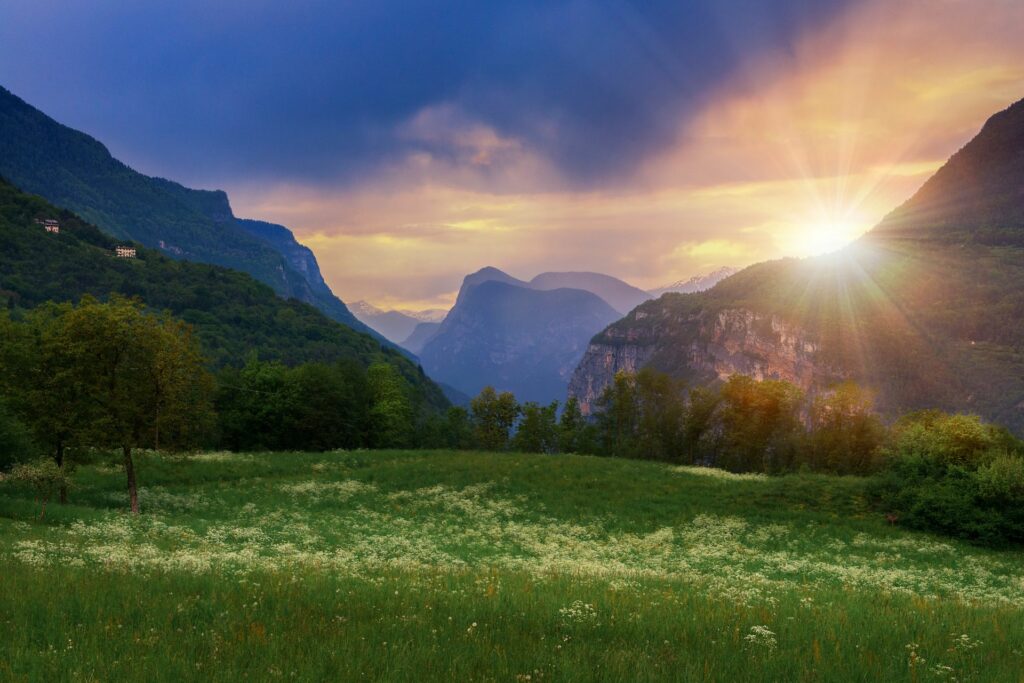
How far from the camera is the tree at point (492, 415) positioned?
116m

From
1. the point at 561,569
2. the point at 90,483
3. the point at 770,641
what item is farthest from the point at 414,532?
the point at 90,483

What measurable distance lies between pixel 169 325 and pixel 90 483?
14.7 meters

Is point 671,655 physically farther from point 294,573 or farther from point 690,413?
point 690,413

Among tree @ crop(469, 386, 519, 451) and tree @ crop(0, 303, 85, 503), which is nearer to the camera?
tree @ crop(0, 303, 85, 503)

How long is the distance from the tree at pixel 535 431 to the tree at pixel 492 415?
2.81 meters

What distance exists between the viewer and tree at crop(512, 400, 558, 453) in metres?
115

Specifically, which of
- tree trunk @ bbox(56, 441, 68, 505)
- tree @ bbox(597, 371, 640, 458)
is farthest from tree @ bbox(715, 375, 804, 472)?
tree trunk @ bbox(56, 441, 68, 505)

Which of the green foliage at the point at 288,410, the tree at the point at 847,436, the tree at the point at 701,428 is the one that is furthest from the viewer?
the tree at the point at 701,428

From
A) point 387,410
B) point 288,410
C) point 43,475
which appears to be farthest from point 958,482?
point 288,410

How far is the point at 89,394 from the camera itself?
31969 millimetres

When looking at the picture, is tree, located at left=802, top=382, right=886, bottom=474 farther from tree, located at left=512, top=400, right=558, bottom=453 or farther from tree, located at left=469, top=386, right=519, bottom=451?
tree, located at left=469, top=386, right=519, bottom=451

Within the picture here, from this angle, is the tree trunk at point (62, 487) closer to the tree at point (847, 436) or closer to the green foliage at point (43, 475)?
the green foliage at point (43, 475)

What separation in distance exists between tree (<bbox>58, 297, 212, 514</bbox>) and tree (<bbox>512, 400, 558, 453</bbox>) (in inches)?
3347

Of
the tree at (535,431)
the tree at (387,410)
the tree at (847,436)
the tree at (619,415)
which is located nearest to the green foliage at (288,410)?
the tree at (387,410)
